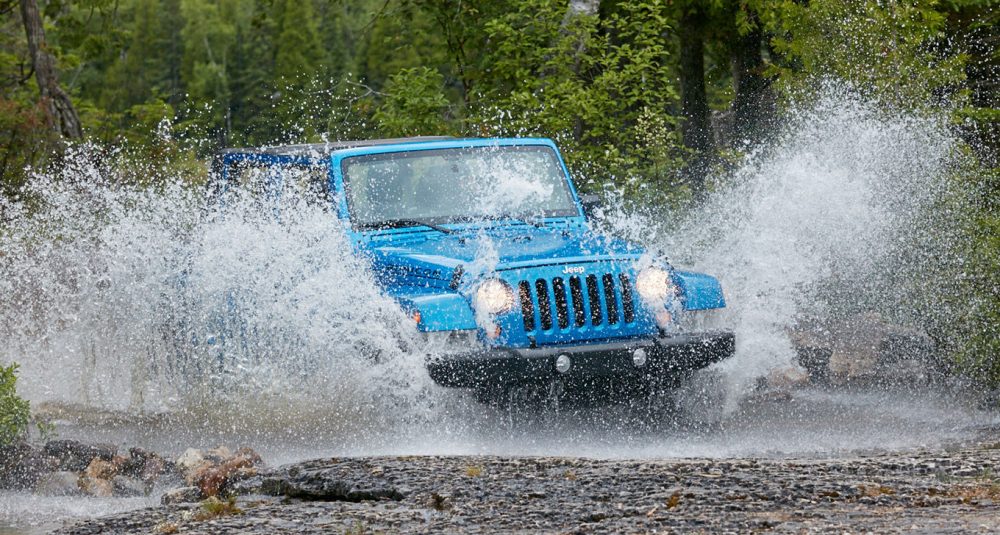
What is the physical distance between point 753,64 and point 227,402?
1138 cm

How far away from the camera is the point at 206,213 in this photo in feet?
35.8

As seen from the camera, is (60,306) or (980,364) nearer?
(980,364)

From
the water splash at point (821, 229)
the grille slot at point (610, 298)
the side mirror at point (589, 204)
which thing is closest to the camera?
the grille slot at point (610, 298)

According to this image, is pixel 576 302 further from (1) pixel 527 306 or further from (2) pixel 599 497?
(2) pixel 599 497

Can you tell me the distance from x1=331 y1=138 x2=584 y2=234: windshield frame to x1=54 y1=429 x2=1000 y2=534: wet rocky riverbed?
240cm

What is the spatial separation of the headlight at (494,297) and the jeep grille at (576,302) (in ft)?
0.25

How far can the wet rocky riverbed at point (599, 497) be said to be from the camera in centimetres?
546

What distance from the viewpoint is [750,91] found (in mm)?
18500

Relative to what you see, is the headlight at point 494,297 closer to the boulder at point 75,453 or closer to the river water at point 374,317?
the river water at point 374,317

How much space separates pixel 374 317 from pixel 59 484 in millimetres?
2073

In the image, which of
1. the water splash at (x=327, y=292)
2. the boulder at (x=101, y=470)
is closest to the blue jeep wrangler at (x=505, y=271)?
the water splash at (x=327, y=292)

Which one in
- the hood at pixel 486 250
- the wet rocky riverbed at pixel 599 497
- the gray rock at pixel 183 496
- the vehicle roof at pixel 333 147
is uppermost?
the vehicle roof at pixel 333 147

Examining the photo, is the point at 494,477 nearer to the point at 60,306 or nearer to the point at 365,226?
the point at 365,226

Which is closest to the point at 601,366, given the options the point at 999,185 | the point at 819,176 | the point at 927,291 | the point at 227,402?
the point at 227,402
